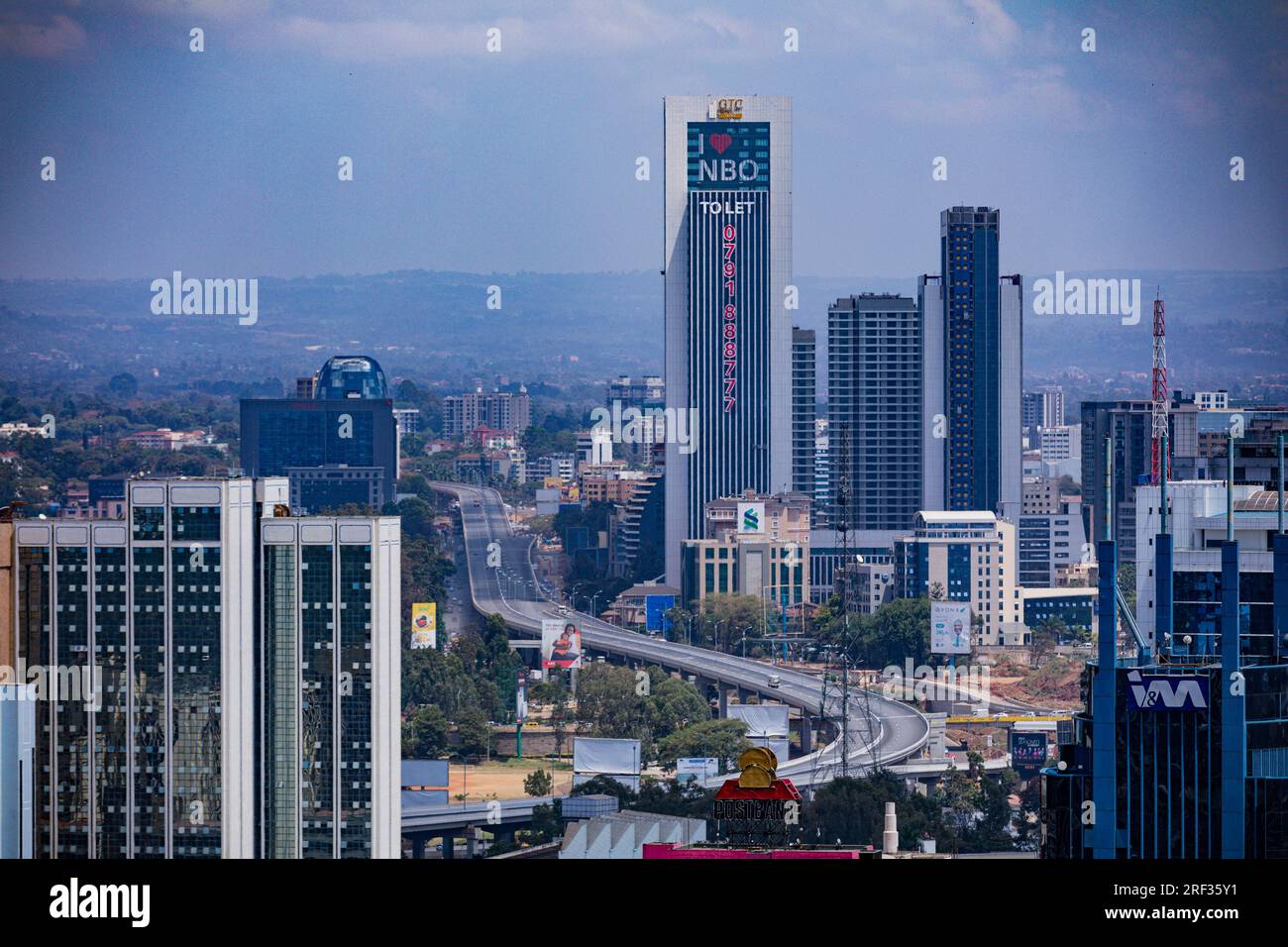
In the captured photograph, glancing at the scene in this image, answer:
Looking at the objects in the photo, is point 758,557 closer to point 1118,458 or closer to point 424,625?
point 1118,458

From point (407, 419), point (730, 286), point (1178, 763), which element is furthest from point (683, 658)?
point (1178, 763)

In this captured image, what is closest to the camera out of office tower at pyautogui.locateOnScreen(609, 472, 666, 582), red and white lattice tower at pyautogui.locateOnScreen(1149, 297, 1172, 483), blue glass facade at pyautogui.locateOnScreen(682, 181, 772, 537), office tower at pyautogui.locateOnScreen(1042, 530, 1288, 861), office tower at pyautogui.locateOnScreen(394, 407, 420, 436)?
office tower at pyautogui.locateOnScreen(1042, 530, 1288, 861)

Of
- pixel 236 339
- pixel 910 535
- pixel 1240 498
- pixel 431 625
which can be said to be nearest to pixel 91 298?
pixel 236 339

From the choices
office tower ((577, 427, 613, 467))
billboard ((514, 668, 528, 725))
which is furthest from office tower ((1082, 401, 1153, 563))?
office tower ((577, 427, 613, 467))

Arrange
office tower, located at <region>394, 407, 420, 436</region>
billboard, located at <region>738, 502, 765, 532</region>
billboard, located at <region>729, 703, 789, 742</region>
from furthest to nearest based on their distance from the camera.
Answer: billboard, located at <region>738, 502, 765, 532</region> → office tower, located at <region>394, 407, 420, 436</region> → billboard, located at <region>729, 703, 789, 742</region>

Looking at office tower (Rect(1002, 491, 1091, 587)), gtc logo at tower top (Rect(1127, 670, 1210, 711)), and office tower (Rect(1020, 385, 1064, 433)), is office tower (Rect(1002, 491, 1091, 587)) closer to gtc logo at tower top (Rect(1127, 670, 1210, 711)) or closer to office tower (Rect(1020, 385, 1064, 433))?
office tower (Rect(1020, 385, 1064, 433))

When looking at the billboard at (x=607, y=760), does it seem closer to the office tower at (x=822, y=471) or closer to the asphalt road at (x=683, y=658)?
the asphalt road at (x=683, y=658)
